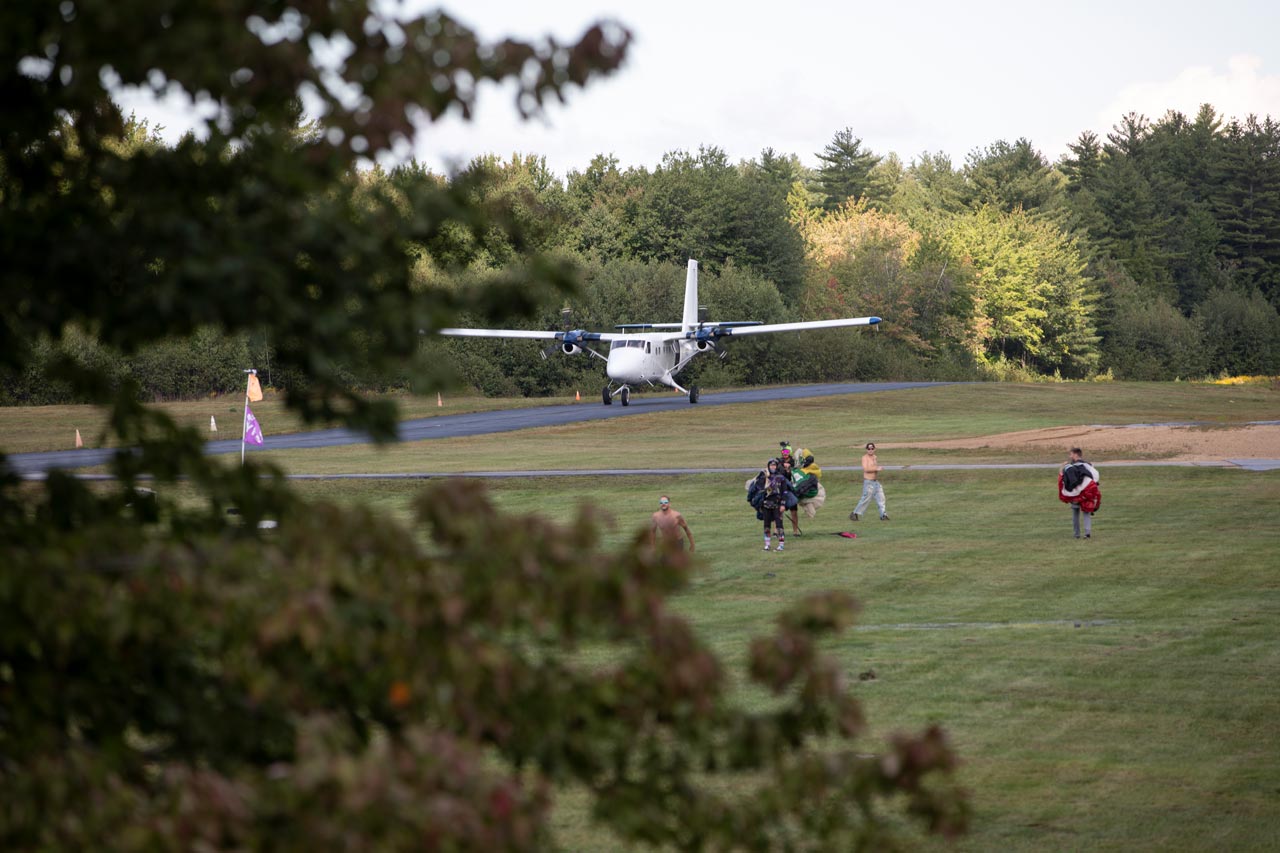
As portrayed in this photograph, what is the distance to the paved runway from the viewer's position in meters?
50.5

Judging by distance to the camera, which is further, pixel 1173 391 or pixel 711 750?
pixel 1173 391

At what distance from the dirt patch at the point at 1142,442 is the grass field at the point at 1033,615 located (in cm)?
398

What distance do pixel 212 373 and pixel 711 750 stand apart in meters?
77.8

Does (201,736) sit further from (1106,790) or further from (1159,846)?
(1106,790)

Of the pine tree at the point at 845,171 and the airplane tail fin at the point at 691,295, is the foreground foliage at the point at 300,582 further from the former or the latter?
the pine tree at the point at 845,171

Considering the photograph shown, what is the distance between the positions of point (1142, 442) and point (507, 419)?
87.8ft

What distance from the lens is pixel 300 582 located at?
4.16 metres

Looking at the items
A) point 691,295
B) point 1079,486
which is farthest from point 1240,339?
point 1079,486

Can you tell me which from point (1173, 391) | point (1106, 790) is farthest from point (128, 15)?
point (1173, 391)

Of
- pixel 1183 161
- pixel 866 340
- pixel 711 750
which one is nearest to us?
pixel 711 750

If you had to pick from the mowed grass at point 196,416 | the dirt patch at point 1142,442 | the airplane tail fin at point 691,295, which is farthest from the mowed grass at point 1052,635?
the airplane tail fin at point 691,295

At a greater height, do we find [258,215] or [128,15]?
[128,15]

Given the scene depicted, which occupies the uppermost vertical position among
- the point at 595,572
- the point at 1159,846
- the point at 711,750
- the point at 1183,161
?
the point at 1183,161

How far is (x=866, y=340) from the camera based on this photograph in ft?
349
